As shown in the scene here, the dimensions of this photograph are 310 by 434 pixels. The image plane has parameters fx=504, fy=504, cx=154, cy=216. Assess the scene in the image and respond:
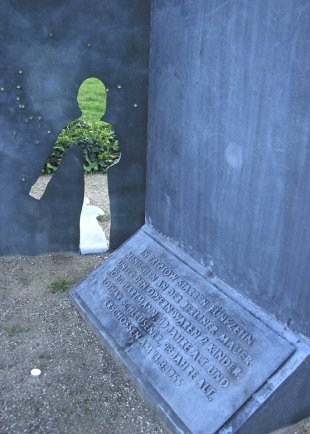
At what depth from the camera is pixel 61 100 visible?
4625 mm

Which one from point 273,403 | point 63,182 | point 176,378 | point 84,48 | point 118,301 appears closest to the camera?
point 273,403

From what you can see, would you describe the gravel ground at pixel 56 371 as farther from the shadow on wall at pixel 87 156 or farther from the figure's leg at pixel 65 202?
the shadow on wall at pixel 87 156

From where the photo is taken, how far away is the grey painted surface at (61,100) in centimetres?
436

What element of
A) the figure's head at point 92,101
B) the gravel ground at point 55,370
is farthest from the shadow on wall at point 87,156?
the gravel ground at point 55,370

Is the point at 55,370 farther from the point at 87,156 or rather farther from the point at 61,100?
the point at 87,156

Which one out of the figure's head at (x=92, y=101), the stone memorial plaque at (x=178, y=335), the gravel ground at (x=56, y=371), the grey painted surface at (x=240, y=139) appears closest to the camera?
the grey painted surface at (x=240, y=139)

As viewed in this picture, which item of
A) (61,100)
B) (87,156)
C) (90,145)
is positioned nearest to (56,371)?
(61,100)

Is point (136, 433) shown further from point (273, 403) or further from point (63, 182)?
point (63, 182)

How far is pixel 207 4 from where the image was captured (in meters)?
3.42

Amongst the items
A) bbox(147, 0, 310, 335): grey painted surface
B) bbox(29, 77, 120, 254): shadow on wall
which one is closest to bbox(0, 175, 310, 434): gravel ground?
bbox(29, 77, 120, 254): shadow on wall

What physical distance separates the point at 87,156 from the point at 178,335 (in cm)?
463

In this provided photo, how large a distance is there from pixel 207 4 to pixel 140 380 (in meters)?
2.60

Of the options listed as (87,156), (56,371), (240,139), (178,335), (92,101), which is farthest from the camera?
(92,101)

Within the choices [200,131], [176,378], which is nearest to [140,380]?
[176,378]
